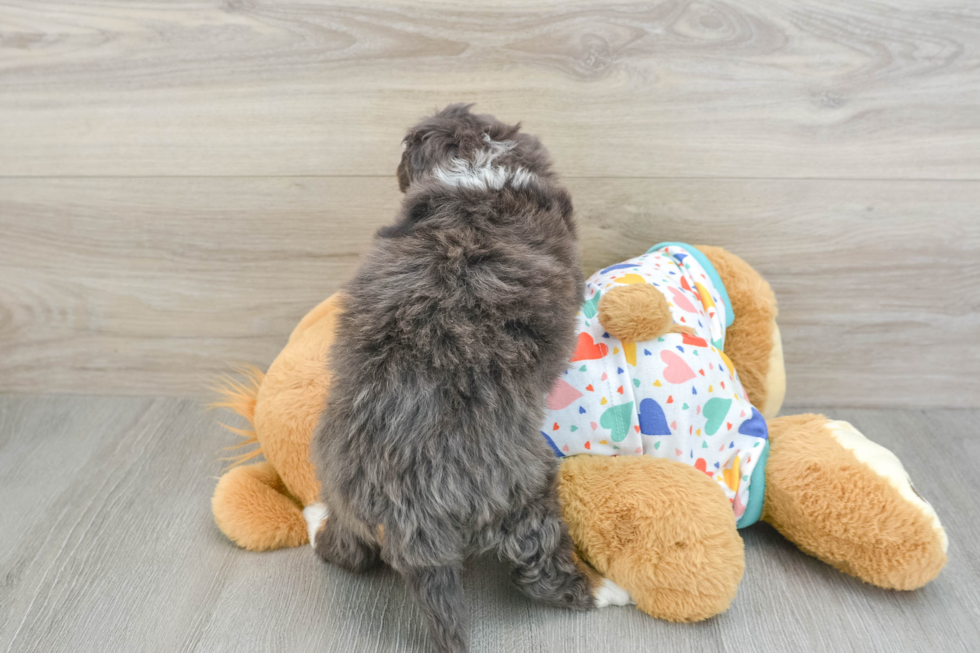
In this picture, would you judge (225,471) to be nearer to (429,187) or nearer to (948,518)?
(429,187)

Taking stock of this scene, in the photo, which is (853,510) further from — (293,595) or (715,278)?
(293,595)

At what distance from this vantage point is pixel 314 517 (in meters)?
0.88

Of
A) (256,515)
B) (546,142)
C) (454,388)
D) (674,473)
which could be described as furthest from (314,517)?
(546,142)

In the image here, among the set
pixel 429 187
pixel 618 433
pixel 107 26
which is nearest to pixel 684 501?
pixel 618 433

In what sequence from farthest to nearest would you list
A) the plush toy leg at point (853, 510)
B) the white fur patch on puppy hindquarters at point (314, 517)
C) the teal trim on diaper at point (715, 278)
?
the teal trim on diaper at point (715, 278) → the white fur patch on puppy hindquarters at point (314, 517) → the plush toy leg at point (853, 510)

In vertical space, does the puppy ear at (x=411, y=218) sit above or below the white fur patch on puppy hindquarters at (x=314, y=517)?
above

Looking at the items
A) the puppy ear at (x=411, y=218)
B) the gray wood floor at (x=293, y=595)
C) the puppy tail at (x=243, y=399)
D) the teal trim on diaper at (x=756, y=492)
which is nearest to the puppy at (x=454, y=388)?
the puppy ear at (x=411, y=218)

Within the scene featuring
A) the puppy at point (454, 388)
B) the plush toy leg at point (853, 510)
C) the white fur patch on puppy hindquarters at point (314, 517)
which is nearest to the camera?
the puppy at point (454, 388)

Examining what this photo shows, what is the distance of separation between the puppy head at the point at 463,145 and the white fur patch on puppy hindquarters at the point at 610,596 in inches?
18.7

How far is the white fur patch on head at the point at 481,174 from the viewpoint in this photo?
0.71 metres

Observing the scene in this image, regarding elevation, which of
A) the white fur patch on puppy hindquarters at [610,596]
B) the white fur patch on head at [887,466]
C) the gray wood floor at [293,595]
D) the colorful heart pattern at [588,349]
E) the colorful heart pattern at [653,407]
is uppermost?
the colorful heart pattern at [588,349]

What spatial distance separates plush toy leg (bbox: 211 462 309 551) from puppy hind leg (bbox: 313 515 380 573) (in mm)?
62

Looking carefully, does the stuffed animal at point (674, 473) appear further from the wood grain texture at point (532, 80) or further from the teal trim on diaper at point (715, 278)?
the wood grain texture at point (532, 80)

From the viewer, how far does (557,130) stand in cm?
101
